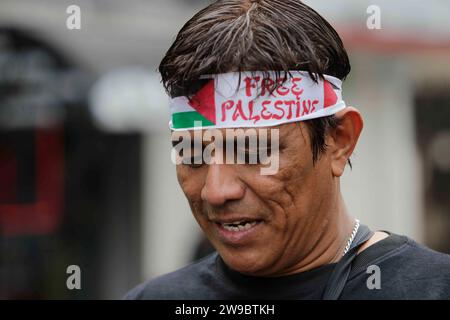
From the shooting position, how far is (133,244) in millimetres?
8438

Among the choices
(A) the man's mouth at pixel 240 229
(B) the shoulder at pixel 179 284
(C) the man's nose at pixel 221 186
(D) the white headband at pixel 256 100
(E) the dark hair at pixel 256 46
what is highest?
(E) the dark hair at pixel 256 46

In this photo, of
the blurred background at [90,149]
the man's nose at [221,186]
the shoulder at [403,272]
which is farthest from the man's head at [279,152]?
the blurred background at [90,149]

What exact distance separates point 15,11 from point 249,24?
579 centimetres

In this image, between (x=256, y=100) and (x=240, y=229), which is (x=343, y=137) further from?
(x=240, y=229)

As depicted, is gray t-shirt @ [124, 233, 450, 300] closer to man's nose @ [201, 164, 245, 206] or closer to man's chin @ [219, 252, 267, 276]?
man's chin @ [219, 252, 267, 276]

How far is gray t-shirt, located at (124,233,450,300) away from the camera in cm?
242

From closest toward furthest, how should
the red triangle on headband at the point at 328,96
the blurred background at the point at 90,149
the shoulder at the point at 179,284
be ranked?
the red triangle on headband at the point at 328,96 < the shoulder at the point at 179,284 < the blurred background at the point at 90,149

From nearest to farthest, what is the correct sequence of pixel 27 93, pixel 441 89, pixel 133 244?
1. pixel 27 93
2. pixel 133 244
3. pixel 441 89

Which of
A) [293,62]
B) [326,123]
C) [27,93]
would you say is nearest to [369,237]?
[326,123]

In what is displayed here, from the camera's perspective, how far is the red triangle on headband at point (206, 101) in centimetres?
248

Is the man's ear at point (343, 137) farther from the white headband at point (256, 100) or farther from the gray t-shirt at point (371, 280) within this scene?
the gray t-shirt at point (371, 280)

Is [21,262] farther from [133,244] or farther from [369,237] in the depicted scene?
[369,237]

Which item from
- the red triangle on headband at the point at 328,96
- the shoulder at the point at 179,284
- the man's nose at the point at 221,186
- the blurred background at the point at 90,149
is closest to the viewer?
the man's nose at the point at 221,186

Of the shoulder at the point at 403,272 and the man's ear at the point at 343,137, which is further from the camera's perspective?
the man's ear at the point at 343,137
